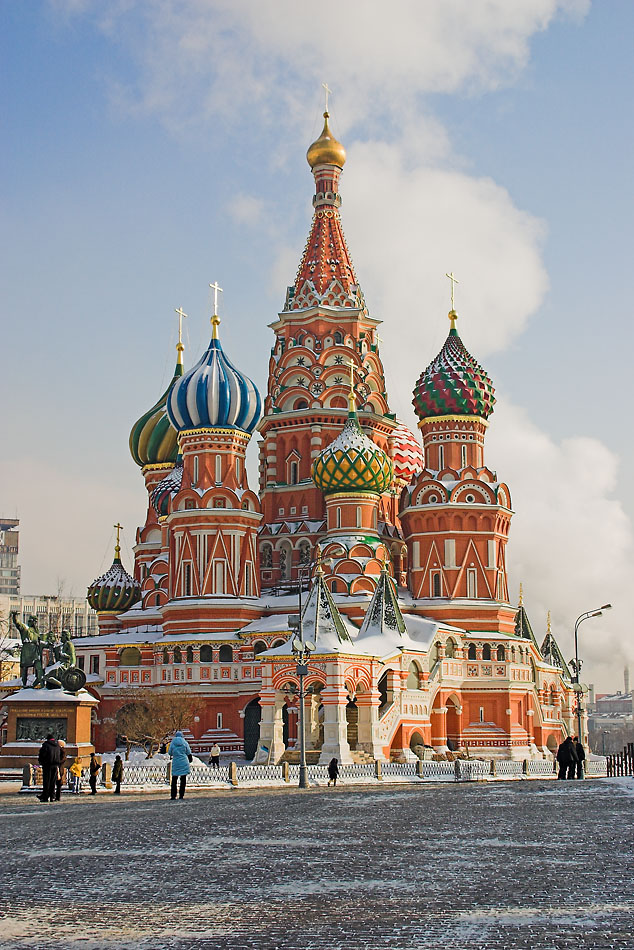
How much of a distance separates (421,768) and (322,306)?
25.1 metres

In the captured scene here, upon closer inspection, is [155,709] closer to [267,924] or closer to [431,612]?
[431,612]

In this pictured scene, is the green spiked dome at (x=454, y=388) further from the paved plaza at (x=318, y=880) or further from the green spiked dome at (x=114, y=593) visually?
the paved plaza at (x=318, y=880)

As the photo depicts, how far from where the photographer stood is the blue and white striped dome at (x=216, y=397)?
4559cm

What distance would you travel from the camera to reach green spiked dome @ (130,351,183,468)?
56281 millimetres

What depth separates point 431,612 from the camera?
45.1 metres

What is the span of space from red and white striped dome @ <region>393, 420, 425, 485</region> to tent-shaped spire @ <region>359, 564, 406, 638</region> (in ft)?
37.1

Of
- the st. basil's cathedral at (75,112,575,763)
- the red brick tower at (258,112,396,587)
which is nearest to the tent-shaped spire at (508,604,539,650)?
the st. basil's cathedral at (75,112,575,763)

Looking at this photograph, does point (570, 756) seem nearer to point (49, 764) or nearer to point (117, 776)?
point (117, 776)

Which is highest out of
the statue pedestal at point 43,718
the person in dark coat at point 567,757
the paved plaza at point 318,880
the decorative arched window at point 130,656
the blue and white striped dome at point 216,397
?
the blue and white striped dome at point 216,397

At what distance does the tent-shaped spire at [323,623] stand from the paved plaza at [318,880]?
2173cm

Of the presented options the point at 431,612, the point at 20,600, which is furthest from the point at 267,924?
the point at 20,600

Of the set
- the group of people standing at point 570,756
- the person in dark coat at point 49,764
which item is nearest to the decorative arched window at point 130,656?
the group of people standing at point 570,756

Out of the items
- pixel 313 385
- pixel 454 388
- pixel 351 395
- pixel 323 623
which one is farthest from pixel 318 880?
pixel 313 385

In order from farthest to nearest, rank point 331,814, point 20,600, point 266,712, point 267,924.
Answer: point 20,600 < point 266,712 < point 331,814 < point 267,924
